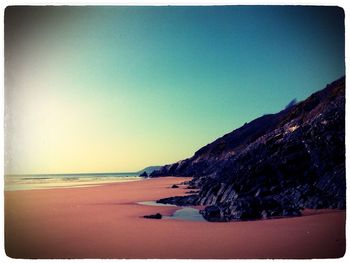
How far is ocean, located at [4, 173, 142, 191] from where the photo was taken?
495cm

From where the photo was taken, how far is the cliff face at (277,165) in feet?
16.3

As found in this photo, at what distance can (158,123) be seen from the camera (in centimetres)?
523

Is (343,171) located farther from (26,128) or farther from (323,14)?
(26,128)

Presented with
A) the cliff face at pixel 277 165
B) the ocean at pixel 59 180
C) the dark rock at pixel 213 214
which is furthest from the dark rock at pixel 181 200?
the ocean at pixel 59 180

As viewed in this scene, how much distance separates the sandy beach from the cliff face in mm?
176

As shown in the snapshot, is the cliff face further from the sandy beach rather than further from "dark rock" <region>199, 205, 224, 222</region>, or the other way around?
the sandy beach

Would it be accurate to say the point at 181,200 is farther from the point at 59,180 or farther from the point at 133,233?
the point at 59,180

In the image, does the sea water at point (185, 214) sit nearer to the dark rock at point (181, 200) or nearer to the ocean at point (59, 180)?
the dark rock at point (181, 200)

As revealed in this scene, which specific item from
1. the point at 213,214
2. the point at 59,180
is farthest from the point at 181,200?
the point at 59,180

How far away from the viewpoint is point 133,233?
16.1 ft

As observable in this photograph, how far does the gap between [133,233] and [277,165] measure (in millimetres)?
2088

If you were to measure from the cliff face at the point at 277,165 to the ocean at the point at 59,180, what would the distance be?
21.4 inches

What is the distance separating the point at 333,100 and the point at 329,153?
66cm

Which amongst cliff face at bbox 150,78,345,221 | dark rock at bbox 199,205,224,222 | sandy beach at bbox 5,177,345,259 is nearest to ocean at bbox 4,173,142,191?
sandy beach at bbox 5,177,345,259
